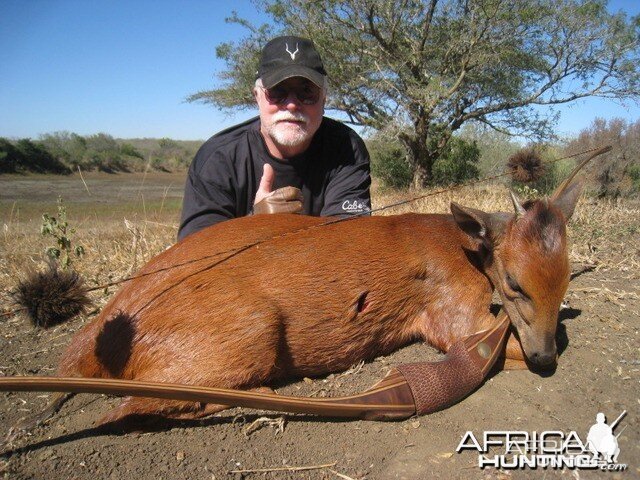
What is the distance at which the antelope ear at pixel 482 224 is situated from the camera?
3137mm

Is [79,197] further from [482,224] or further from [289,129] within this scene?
[482,224]

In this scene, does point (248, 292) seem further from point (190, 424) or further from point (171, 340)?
point (190, 424)

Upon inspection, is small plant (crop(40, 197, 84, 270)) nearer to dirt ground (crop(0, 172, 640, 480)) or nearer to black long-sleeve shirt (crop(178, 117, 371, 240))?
black long-sleeve shirt (crop(178, 117, 371, 240))

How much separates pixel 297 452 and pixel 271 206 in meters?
2.32

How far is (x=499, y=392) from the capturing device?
2904mm

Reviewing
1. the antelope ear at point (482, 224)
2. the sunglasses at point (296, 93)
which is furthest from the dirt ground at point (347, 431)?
the sunglasses at point (296, 93)

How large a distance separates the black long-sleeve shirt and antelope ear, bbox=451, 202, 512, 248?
5.33 ft

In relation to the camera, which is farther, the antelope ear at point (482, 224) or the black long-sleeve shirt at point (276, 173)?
the black long-sleeve shirt at point (276, 173)

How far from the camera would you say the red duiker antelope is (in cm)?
272

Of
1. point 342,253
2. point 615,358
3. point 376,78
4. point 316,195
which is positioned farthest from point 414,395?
point 376,78

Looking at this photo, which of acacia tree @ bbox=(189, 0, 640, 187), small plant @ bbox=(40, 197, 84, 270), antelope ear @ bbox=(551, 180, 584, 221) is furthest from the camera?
acacia tree @ bbox=(189, 0, 640, 187)

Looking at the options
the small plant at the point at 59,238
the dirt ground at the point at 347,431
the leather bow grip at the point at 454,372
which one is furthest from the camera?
the small plant at the point at 59,238

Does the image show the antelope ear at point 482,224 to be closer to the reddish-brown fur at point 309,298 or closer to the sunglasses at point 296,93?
the reddish-brown fur at point 309,298

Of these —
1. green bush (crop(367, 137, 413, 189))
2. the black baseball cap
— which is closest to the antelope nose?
the black baseball cap
